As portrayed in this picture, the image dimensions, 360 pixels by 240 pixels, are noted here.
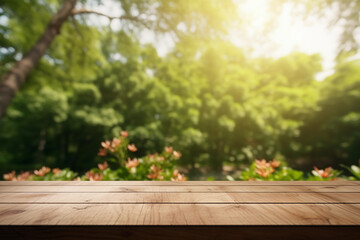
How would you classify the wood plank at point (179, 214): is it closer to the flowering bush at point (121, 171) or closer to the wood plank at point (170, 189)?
the wood plank at point (170, 189)

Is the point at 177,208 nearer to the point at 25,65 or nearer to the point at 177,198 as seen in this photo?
the point at 177,198

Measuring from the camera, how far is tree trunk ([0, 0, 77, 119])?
3.90 metres

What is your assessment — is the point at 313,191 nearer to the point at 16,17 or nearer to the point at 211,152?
the point at 16,17

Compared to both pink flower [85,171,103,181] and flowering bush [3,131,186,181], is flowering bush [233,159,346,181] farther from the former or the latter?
pink flower [85,171,103,181]

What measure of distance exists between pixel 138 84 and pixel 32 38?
25.4 feet

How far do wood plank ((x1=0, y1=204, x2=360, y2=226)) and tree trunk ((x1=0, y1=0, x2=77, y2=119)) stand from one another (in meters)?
3.99

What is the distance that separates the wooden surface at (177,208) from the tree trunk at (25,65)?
3489 mm

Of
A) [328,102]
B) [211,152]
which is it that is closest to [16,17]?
[211,152]

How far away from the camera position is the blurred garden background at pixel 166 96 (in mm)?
5383

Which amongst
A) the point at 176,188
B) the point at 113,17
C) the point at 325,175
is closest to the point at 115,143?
the point at 176,188
